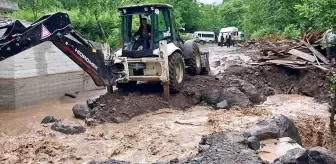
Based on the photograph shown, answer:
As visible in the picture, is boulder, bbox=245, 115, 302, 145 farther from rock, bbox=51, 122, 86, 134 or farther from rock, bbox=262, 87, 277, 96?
rock, bbox=262, 87, 277, 96

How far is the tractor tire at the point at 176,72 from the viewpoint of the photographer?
38.2ft

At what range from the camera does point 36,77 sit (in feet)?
44.3

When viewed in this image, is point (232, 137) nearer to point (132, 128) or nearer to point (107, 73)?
point (132, 128)

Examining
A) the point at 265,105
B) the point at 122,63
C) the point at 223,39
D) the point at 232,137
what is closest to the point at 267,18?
the point at 223,39

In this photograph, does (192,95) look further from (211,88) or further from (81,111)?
(81,111)

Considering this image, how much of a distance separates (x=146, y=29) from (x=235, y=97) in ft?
10.7

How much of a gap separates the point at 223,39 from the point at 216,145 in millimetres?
34191

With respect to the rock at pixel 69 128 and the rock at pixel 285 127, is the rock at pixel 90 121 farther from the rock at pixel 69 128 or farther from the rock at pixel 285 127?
the rock at pixel 285 127

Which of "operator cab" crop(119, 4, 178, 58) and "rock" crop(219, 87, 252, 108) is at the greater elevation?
"operator cab" crop(119, 4, 178, 58)

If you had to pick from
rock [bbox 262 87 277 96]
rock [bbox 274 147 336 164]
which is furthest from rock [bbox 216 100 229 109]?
rock [bbox 274 147 336 164]

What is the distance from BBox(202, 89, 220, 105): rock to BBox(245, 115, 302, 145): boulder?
3.51 m

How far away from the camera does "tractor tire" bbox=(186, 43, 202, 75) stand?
13102mm

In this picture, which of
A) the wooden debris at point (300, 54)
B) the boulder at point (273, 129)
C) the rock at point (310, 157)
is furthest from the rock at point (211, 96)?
the rock at point (310, 157)

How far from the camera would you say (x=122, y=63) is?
11281mm
